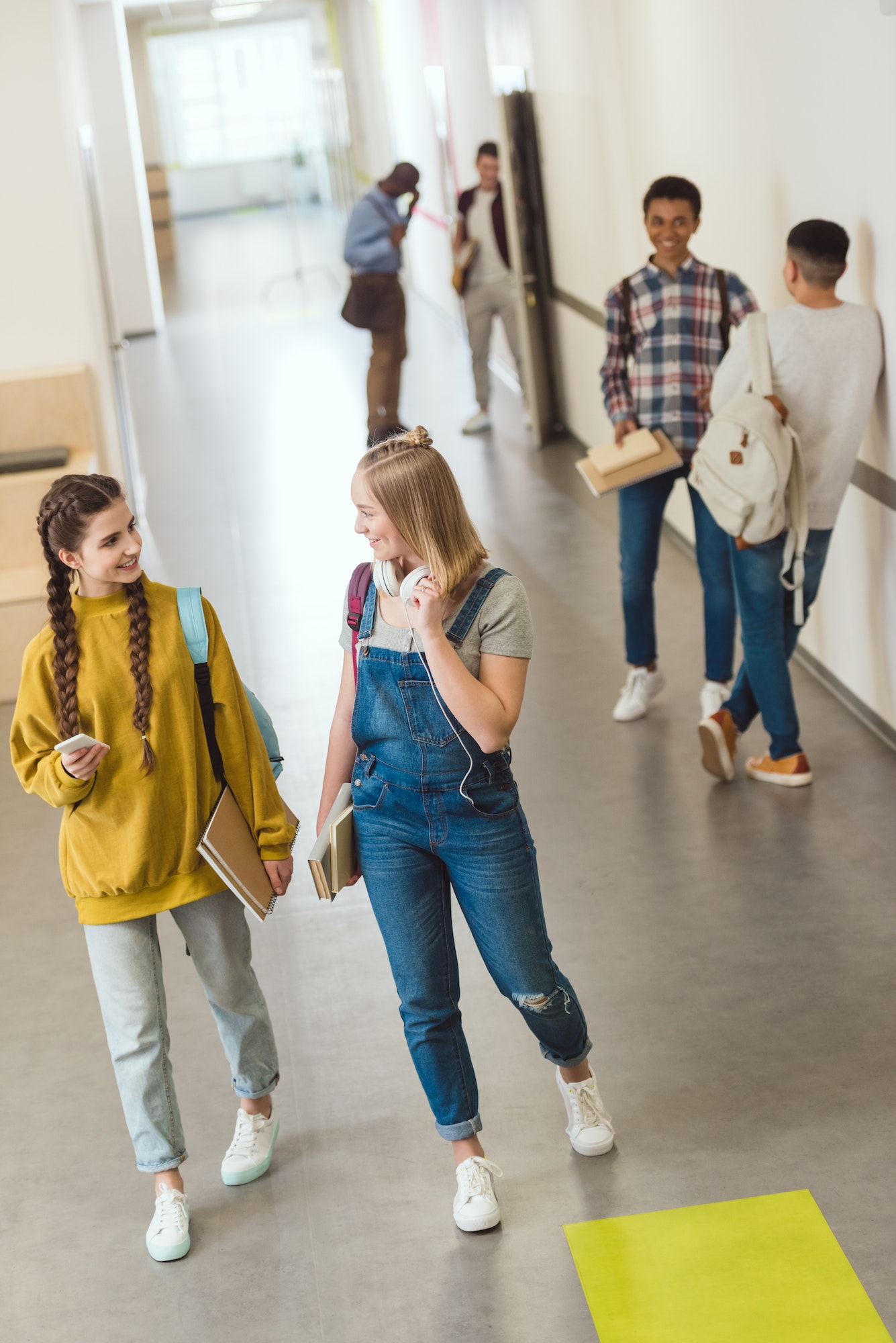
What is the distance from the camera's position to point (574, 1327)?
250 centimetres

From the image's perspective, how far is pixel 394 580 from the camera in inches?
95.5

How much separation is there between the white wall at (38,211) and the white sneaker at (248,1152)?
4.99 m

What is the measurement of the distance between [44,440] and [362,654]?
5.01 m

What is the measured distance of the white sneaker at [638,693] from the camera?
202 inches

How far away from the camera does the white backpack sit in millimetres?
3953

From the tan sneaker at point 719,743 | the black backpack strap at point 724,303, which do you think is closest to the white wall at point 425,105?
the black backpack strap at point 724,303

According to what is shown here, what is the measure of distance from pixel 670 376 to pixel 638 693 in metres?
1.12

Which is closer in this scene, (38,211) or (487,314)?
(38,211)

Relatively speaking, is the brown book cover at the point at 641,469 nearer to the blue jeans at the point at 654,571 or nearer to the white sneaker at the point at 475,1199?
the blue jeans at the point at 654,571

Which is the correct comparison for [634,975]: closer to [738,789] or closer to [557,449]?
[738,789]

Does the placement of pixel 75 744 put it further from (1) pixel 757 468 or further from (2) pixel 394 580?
(1) pixel 757 468

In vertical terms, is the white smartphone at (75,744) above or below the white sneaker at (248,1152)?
above

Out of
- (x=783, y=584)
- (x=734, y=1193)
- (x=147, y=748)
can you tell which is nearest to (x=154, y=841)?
(x=147, y=748)

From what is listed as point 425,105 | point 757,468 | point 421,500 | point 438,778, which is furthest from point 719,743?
point 425,105
